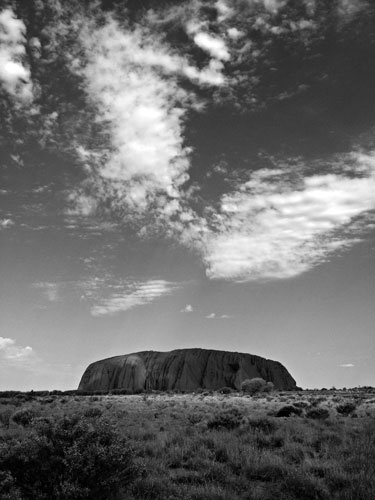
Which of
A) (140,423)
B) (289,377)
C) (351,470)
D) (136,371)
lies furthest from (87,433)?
(289,377)

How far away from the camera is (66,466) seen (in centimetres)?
646

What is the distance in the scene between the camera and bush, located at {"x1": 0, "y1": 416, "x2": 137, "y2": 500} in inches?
237

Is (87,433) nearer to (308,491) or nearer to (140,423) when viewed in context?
(308,491)

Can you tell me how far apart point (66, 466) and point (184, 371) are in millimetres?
81884

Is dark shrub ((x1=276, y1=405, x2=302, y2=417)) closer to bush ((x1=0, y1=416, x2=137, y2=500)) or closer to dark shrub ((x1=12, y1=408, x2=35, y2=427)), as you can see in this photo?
dark shrub ((x1=12, y1=408, x2=35, y2=427))

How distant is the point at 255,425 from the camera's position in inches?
564

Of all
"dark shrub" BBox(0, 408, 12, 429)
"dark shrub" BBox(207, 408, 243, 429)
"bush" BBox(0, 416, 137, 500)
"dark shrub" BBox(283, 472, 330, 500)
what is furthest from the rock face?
"bush" BBox(0, 416, 137, 500)

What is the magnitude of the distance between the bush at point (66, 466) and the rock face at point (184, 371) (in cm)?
Result: 7746

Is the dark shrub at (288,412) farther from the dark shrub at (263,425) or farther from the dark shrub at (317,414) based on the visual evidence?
the dark shrub at (263,425)

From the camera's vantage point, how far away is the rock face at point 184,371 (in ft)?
272

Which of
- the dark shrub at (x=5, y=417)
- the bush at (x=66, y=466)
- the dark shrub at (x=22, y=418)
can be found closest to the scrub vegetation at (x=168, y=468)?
the bush at (x=66, y=466)

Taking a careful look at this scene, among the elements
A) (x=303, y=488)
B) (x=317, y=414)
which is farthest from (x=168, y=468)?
(x=317, y=414)

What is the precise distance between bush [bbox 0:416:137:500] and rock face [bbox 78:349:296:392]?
77459 millimetres

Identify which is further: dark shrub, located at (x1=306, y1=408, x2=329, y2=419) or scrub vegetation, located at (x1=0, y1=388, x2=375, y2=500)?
dark shrub, located at (x1=306, y1=408, x2=329, y2=419)
